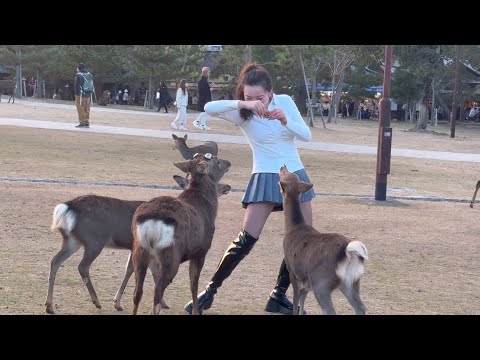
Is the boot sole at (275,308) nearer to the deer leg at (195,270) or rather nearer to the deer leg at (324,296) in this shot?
the deer leg at (195,270)

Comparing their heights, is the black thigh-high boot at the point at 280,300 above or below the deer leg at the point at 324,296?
below

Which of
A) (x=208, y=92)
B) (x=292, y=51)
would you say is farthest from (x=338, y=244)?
(x=292, y=51)

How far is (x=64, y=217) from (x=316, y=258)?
199 centimetres

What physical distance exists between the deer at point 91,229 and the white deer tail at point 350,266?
5.32 feet

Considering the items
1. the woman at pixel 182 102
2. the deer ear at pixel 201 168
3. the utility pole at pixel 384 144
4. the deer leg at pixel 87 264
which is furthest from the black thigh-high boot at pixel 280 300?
the woman at pixel 182 102

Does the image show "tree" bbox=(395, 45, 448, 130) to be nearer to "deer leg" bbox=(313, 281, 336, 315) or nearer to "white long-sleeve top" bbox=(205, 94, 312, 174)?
"white long-sleeve top" bbox=(205, 94, 312, 174)

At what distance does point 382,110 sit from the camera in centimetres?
1428

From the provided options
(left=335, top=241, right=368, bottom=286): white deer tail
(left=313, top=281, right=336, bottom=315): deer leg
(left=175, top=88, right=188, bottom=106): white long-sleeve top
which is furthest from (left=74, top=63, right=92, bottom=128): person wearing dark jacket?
(left=335, top=241, right=368, bottom=286): white deer tail

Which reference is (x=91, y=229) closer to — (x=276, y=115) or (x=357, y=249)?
(x=276, y=115)

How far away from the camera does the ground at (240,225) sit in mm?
7177

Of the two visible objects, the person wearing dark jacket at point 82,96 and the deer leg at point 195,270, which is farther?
the person wearing dark jacket at point 82,96

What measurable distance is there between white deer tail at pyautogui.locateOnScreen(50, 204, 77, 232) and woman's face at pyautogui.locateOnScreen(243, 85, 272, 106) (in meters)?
1.59

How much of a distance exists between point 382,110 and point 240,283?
283 inches

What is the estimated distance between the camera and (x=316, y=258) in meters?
5.89
